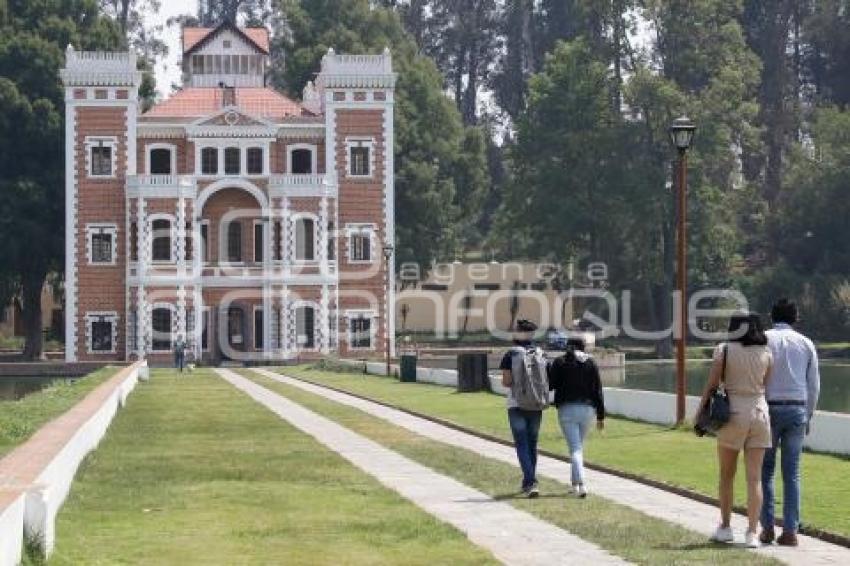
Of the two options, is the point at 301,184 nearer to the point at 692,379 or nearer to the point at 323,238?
the point at 323,238

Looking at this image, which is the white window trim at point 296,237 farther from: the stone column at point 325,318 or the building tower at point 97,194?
the building tower at point 97,194

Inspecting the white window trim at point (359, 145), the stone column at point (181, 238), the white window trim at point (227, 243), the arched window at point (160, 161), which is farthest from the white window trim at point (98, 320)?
the white window trim at point (359, 145)

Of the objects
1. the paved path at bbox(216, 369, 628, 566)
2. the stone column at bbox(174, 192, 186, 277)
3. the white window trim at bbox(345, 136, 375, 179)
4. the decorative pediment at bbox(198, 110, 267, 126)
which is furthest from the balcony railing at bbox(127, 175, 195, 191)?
the paved path at bbox(216, 369, 628, 566)

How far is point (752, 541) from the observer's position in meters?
13.5

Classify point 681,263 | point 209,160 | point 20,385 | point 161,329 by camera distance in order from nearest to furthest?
point 681,263 < point 20,385 < point 161,329 < point 209,160

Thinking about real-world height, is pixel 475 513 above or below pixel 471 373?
below

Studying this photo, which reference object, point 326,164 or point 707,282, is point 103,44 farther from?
point 707,282

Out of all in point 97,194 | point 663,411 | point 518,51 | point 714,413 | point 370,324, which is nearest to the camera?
point 714,413

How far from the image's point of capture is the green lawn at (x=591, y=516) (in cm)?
1304

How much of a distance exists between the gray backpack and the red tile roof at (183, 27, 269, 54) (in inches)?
2542

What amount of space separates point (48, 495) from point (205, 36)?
6929cm

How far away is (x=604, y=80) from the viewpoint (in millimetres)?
79688

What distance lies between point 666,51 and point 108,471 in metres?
63.2

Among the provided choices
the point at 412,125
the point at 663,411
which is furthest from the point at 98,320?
the point at 663,411
